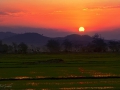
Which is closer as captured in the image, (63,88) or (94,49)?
(63,88)

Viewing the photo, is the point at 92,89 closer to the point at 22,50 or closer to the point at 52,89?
the point at 52,89

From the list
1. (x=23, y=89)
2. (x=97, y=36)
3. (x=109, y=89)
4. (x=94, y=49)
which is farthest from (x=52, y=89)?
(x=97, y=36)

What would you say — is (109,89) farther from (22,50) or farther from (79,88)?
(22,50)

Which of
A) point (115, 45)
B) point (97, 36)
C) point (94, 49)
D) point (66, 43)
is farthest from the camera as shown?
point (97, 36)

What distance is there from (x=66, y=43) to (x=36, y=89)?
10291 centimetres

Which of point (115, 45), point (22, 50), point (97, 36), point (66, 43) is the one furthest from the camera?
point (97, 36)

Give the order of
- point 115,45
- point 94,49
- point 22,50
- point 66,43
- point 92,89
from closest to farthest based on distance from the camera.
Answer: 1. point 92,89
2. point 22,50
3. point 94,49
4. point 115,45
5. point 66,43

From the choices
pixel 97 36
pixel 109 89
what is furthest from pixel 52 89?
pixel 97 36

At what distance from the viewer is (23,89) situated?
45.1 feet

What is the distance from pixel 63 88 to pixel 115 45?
3727 inches

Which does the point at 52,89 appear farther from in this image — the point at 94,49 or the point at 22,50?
the point at 94,49

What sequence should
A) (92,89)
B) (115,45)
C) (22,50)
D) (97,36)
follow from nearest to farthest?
1. (92,89)
2. (22,50)
3. (115,45)
4. (97,36)

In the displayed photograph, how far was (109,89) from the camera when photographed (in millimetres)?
13531

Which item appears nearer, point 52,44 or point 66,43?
point 52,44
